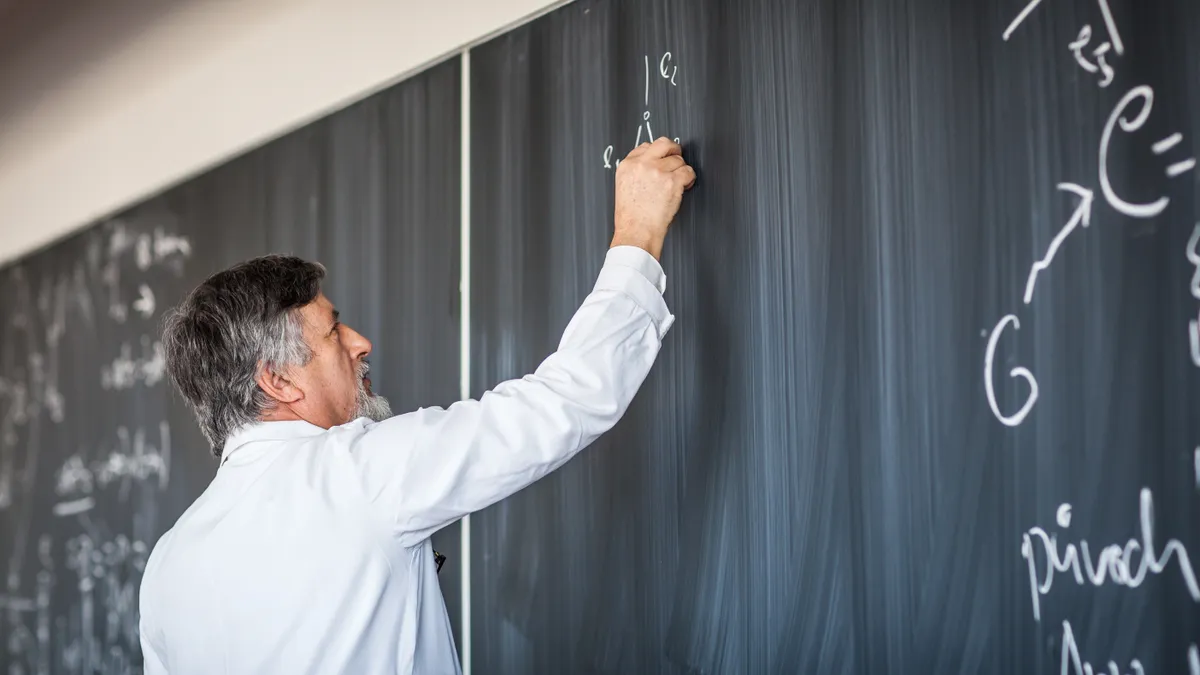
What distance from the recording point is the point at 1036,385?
90cm

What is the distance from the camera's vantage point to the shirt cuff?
1.11 meters

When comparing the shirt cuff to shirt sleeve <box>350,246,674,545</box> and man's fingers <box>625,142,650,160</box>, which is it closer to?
shirt sleeve <box>350,246,674,545</box>

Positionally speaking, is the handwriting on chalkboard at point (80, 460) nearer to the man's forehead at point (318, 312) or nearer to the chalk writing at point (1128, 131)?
the man's forehead at point (318, 312)

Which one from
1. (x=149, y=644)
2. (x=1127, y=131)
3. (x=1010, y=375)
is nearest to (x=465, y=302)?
(x=149, y=644)

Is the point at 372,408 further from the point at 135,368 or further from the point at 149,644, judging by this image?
the point at 135,368

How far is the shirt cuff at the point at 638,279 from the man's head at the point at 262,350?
372mm

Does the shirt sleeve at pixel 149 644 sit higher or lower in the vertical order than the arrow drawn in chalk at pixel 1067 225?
lower

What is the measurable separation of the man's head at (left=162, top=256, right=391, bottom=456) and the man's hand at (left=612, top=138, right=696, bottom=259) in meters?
0.38

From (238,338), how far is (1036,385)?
0.87m

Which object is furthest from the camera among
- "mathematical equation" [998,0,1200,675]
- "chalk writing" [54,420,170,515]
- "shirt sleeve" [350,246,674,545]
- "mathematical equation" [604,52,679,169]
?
"chalk writing" [54,420,170,515]

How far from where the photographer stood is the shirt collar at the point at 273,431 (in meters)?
1.22

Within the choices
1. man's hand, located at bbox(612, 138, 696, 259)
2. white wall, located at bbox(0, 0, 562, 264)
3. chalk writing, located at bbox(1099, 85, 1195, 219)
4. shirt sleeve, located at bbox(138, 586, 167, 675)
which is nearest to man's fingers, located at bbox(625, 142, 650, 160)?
man's hand, located at bbox(612, 138, 696, 259)

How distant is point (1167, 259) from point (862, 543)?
39cm

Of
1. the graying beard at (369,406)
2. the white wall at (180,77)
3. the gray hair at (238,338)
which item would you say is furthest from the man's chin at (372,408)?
the white wall at (180,77)
